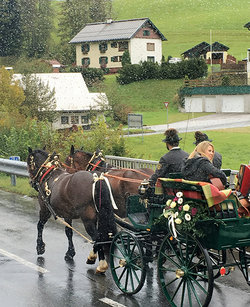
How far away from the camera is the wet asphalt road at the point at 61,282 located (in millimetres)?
8359

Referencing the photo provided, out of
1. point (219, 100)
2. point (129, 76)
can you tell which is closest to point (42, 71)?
point (129, 76)

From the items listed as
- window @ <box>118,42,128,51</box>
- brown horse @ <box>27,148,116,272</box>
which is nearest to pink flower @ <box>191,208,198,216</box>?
brown horse @ <box>27,148,116,272</box>

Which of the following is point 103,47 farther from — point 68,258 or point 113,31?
point 68,258

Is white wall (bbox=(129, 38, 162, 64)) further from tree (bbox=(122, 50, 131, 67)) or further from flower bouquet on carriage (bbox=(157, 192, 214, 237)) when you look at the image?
flower bouquet on carriage (bbox=(157, 192, 214, 237))

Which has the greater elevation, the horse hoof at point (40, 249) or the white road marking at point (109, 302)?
the horse hoof at point (40, 249)

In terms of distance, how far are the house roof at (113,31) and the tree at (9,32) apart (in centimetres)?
1647

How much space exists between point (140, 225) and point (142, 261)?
885 millimetres

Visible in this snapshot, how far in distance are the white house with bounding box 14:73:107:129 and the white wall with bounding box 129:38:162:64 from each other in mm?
25663

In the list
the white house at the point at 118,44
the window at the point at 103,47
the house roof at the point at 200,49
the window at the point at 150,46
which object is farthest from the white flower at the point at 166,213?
the house roof at the point at 200,49

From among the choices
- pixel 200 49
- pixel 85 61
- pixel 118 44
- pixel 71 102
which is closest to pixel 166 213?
pixel 71 102

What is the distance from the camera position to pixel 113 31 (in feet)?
294

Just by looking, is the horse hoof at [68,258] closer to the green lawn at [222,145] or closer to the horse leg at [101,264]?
the horse leg at [101,264]

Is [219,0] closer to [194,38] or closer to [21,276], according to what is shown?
[194,38]

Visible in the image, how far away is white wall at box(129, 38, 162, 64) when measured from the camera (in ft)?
281
